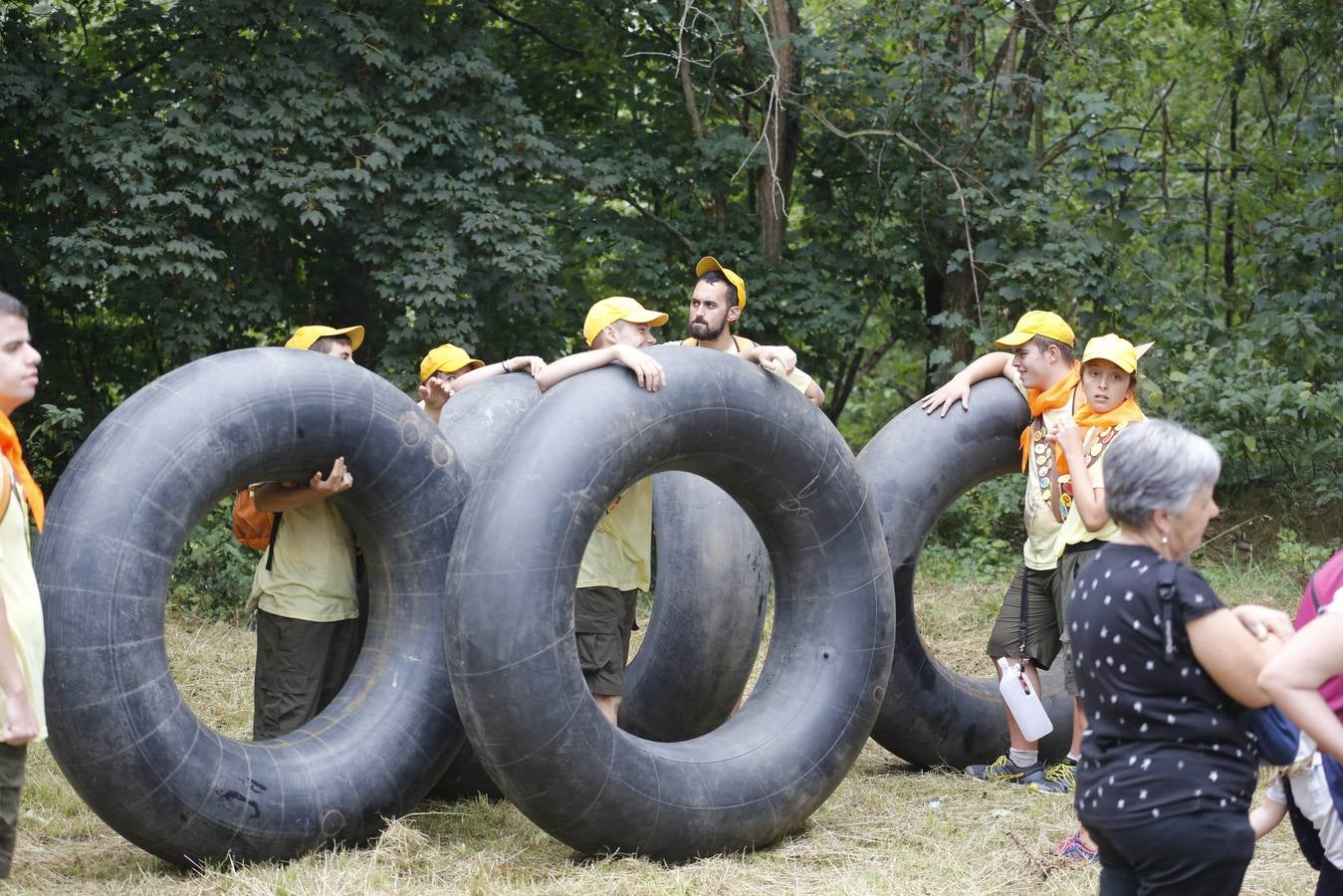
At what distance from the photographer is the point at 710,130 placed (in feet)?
34.9

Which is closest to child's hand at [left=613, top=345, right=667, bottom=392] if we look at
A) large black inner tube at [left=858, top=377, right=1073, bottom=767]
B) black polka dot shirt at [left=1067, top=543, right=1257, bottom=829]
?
large black inner tube at [left=858, top=377, right=1073, bottom=767]

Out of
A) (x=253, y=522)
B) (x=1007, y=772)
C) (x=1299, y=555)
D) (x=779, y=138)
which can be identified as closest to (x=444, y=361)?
(x=253, y=522)

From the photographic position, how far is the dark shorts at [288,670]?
475 cm

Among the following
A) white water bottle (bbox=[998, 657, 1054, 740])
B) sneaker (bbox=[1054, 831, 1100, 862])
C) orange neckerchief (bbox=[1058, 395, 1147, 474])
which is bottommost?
sneaker (bbox=[1054, 831, 1100, 862])

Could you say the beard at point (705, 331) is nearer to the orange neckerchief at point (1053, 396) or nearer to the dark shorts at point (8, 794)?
the orange neckerchief at point (1053, 396)

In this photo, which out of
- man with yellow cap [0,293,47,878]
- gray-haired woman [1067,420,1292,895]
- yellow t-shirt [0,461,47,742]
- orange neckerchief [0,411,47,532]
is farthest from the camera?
orange neckerchief [0,411,47,532]

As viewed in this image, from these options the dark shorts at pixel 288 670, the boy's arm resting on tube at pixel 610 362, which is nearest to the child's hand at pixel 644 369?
the boy's arm resting on tube at pixel 610 362

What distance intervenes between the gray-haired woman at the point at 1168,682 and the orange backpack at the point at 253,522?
123 inches

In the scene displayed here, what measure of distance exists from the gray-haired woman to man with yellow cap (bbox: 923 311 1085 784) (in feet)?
8.87

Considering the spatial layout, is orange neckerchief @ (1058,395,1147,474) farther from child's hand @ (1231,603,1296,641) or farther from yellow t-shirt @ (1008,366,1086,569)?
child's hand @ (1231,603,1296,641)

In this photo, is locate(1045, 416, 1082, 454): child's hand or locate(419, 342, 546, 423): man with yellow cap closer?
locate(1045, 416, 1082, 454): child's hand

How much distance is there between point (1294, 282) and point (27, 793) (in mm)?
9141

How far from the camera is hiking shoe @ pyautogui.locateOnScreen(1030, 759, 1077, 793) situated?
5312mm

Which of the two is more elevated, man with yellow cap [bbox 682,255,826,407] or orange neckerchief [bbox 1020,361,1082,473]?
man with yellow cap [bbox 682,255,826,407]
